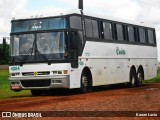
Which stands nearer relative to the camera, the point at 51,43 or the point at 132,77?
the point at 51,43

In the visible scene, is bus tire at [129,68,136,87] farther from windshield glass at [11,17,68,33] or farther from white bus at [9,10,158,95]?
windshield glass at [11,17,68,33]

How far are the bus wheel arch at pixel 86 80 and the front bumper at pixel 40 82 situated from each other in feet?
4.52

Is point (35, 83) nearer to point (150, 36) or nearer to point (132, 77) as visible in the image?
point (132, 77)

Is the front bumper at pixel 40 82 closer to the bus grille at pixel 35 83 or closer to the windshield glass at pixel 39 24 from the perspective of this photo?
the bus grille at pixel 35 83

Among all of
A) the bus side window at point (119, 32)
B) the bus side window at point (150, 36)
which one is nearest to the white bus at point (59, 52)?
the bus side window at point (119, 32)

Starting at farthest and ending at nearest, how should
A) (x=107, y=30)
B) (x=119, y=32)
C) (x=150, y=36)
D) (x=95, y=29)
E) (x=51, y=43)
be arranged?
(x=150, y=36), (x=119, y=32), (x=107, y=30), (x=95, y=29), (x=51, y=43)

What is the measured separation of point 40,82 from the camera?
67.5 ft

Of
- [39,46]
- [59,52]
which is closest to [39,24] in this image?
[39,46]

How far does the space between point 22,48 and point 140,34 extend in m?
10.5

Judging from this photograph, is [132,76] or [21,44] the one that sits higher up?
[21,44]

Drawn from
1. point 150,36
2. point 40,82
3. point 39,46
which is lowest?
point 40,82

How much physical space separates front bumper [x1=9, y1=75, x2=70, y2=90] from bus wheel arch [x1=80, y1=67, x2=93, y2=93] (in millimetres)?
1378

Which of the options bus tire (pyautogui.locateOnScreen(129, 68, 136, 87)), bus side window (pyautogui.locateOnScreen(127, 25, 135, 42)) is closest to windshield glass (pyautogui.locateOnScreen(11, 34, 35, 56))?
bus side window (pyautogui.locateOnScreen(127, 25, 135, 42))

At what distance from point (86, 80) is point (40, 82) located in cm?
233
